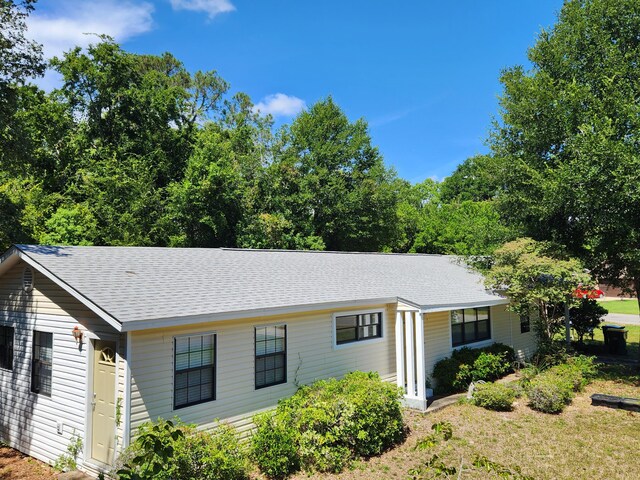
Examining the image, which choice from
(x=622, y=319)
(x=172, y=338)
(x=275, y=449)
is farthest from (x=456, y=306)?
(x=622, y=319)

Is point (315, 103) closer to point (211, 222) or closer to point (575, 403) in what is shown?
point (211, 222)

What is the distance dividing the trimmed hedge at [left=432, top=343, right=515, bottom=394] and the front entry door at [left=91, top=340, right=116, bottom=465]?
9186mm

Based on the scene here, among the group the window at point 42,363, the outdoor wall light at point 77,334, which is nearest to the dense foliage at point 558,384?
the outdoor wall light at point 77,334

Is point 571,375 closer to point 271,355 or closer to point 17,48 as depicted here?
point 271,355

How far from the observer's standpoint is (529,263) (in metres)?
14.7

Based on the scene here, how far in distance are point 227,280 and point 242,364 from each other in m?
2.31

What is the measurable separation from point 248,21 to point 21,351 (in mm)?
12826

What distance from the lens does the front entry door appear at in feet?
24.6

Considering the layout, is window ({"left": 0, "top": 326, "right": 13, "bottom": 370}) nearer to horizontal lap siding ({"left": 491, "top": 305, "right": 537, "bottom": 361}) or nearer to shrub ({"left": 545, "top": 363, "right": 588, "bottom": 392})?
shrub ({"left": 545, "top": 363, "right": 588, "bottom": 392})

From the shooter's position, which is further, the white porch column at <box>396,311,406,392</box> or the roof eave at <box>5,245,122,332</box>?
the white porch column at <box>396,311,406,392</box>

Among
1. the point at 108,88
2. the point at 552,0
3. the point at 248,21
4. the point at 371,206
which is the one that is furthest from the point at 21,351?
the point at 371,206

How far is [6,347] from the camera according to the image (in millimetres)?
10031

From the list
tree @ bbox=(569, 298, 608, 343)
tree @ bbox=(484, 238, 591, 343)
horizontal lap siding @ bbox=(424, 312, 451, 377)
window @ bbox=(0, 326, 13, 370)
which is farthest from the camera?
tree @ bbox=(569, 298, 608, 343)

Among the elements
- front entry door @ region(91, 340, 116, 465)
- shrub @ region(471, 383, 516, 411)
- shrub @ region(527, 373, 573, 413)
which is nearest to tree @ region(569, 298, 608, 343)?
shrub @ region(527, 373, 573, 413)
